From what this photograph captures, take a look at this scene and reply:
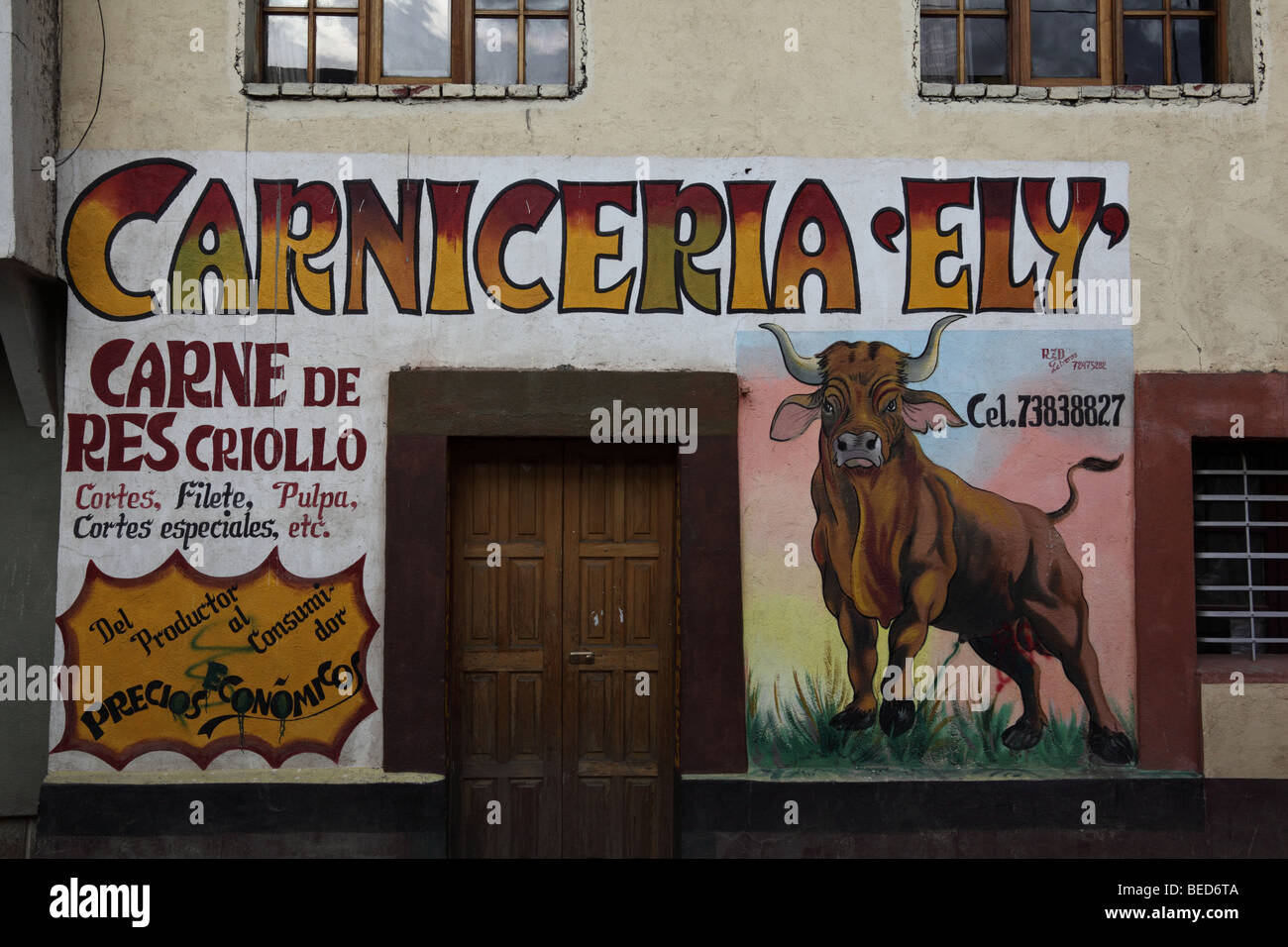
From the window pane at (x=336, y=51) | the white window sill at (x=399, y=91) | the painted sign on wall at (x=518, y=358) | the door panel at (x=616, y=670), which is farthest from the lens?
the window pane at (x=336, y=51)

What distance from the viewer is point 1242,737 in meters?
5.75

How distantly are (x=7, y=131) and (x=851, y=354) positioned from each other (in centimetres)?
458

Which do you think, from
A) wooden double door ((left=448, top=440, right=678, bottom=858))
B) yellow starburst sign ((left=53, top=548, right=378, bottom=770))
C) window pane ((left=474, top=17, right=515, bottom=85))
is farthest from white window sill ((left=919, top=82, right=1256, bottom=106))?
yellow starburst sign ((left=53, top=548, right=378, bottom=770))

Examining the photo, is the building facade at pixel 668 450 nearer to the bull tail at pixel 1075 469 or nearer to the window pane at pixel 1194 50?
the bull tail at pixel 1075 469

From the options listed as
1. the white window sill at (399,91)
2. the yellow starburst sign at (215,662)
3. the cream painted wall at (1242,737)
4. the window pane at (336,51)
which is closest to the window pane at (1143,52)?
the white window sill at (399,91)

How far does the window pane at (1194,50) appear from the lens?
6258 millimetres

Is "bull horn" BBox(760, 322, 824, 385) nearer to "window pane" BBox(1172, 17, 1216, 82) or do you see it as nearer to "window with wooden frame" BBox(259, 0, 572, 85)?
"window with wooden frame" BBox(259, 0, 572, 85)

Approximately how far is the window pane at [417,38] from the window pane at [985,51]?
3104 millimetres

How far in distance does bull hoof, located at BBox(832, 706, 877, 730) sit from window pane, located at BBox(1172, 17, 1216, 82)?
423cm

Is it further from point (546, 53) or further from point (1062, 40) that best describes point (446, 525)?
point (1062, 40)

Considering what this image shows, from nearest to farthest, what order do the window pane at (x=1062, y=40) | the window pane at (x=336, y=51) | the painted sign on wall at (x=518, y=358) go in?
the painted sign on wall at (x=518, y=358)
the window pane at (x=336, y=51)
the window pane at (x=1062, y=40)

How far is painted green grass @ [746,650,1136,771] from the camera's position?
577 cm

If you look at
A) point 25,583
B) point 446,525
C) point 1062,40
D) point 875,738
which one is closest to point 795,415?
point 875,738
